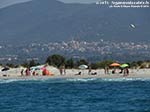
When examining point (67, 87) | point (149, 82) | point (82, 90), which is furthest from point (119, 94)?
point (149, 82)

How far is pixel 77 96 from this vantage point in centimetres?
5703

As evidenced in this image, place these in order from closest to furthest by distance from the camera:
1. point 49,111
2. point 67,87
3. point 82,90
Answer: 1. point 49,111
2. point 82,90
3. point 67,87

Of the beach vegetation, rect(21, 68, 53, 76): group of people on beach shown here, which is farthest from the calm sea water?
the beach vegetation

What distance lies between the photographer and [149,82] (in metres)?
75.8

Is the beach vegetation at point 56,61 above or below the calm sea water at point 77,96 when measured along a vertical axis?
above

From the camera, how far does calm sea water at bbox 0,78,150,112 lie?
45500 mm

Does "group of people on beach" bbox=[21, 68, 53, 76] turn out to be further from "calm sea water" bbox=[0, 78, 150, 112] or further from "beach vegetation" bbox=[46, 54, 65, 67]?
"beach vegetation" bbox=[46, 54, 65, 67]

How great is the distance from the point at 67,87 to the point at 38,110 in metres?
25.6

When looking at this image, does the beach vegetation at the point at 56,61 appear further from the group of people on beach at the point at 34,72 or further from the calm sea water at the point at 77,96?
the calm sea water at the point at 77,96

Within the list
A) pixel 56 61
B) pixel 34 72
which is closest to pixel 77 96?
pixel 34 72

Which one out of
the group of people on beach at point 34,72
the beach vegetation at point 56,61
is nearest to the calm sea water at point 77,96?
the group of people on beach at point 34,72

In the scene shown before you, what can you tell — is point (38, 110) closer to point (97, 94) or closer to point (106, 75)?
point (97, 94)

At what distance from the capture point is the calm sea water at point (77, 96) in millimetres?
45500

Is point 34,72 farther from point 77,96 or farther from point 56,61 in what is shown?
point 77,96
